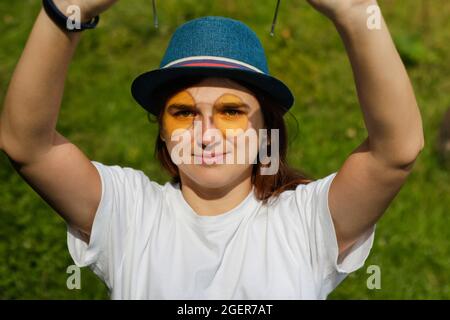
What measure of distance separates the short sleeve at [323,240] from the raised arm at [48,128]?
27.6 inches

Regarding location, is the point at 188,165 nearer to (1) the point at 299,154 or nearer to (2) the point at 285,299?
(2) the point at 285,299

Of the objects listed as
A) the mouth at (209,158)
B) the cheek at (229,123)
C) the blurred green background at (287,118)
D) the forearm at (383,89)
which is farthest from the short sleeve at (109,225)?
Answer: the blurred green background at (287,118)

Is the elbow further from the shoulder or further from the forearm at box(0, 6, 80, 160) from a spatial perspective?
the forearm at box(0, 6, 80, 160)

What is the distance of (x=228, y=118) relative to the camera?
108 inches

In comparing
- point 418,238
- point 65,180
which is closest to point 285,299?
point 65,180

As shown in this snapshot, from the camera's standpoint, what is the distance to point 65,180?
268 centimetres

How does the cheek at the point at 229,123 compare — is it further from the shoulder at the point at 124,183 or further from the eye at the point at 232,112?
the shoulder at the point at 124,183

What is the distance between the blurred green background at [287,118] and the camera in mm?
4945

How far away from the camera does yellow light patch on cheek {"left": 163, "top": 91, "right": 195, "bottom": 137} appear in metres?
2.75

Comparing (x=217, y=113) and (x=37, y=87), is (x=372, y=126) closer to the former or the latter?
(x=217, y=113)

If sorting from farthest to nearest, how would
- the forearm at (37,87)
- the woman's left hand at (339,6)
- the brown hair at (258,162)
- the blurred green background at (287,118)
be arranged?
1. the blurred green background at (287,118)
2. the brown hair at (258,162)
3. the forearm at (37,87)
4. the woman's left hand at (339,6)

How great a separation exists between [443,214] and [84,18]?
12.1ft

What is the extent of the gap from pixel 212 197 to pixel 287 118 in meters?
3.19
